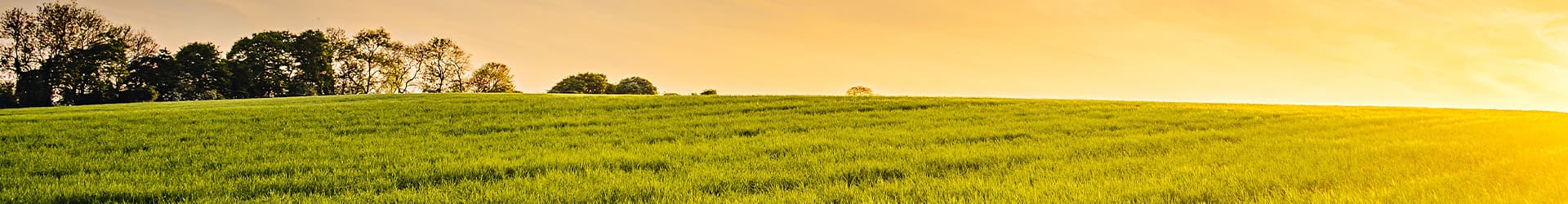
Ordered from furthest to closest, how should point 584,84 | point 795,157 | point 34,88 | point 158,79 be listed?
point 584,84
point 158,79
point 34,88
point 795,157

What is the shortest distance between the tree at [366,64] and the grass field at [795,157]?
47.3m

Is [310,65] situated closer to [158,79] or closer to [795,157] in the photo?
[158,79]

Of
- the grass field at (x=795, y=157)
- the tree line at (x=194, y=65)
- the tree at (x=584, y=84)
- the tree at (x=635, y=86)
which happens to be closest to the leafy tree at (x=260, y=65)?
the tree line at (x=194, y=65)

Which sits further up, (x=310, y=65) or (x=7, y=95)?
(x=310, y=65)

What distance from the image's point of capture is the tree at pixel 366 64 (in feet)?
205

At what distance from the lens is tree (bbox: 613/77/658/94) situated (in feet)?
281

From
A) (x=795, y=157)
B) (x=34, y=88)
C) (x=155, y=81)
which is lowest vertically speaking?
(x=795, y=157)

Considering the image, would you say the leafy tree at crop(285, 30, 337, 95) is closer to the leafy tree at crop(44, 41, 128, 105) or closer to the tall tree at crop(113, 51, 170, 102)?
the tall tree at crop(113, 51, 170, 102)

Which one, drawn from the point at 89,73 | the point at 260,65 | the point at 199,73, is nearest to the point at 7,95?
the point at 89,73

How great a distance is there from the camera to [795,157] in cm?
941

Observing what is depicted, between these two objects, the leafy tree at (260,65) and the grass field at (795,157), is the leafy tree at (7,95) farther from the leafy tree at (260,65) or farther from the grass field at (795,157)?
the grass field at (795,157)

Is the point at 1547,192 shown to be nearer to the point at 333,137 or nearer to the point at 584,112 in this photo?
the point at 333,137

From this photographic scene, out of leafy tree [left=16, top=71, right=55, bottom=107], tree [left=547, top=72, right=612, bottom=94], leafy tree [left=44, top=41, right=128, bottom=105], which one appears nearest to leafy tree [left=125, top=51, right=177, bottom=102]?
leafy tree [left=44, top=41, right=128, bottom=105]

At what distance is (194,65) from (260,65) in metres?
3.94
